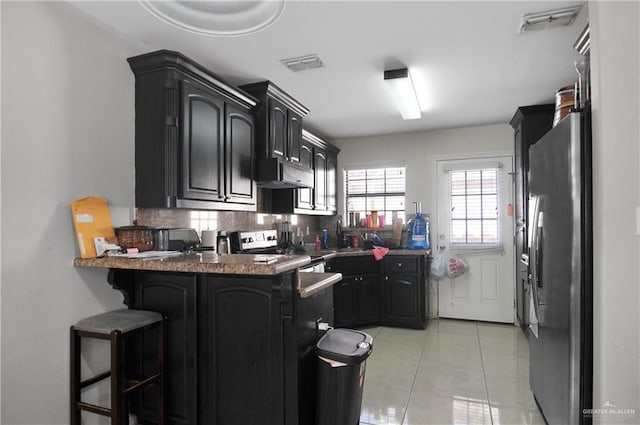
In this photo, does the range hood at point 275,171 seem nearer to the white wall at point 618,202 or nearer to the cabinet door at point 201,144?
the cabinet door at point 201,144

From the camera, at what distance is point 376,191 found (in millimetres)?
5094

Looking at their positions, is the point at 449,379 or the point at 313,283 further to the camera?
the point at 449,379

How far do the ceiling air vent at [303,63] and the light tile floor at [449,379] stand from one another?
2.48m

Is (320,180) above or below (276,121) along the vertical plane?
below

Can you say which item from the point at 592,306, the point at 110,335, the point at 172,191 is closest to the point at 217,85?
the point at 172,191

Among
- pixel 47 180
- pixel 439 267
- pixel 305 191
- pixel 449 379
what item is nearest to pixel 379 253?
pixel 439 267

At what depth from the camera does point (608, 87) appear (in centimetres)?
161

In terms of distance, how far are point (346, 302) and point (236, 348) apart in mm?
2469

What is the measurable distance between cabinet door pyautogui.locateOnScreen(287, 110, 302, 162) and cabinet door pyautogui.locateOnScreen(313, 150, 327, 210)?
2.31 feet

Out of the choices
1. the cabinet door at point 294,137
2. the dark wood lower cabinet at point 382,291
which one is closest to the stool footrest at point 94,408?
the cabinet door at point 294,137

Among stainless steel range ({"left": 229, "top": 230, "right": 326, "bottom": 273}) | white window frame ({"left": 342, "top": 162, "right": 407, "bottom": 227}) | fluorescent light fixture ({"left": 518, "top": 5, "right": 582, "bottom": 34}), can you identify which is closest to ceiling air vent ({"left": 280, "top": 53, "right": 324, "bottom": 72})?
fluorescent light fixture ({"left": 518, "top": 5, "right": 582, "bottom": 34})

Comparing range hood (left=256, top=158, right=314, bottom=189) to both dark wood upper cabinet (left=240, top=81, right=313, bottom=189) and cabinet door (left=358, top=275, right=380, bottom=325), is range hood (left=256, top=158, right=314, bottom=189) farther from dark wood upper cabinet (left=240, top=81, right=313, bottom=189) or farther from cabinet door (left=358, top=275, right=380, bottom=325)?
cabinet door (left=358, top=275, right=380, bottom=325)

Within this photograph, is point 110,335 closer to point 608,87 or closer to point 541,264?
point 541,264

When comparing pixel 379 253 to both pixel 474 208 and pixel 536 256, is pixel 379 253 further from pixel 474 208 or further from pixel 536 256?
pixel 536 256
